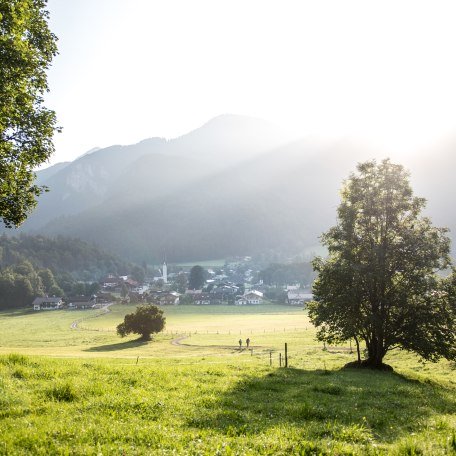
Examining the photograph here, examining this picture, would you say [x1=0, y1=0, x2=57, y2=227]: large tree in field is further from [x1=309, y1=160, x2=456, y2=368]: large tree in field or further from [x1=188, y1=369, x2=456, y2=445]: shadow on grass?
[x1=309, y1=160, x2=456, y2=368]: large tree in field

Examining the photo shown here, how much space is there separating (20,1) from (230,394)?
22.1 meters

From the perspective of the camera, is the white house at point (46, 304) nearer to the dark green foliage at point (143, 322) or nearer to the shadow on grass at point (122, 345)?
the dark green foliage at point (143, 322)

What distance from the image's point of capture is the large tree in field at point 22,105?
67.4ft

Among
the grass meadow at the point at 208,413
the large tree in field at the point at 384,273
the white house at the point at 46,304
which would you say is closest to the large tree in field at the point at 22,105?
the grass meadow at the point at 208,413

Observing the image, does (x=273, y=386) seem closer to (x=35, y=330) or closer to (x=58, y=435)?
(x=58, y=435)

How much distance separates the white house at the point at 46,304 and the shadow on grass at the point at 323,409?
623 feet

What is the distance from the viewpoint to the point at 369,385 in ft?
82.8

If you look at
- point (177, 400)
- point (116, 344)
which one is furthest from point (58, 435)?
point (116, 344)

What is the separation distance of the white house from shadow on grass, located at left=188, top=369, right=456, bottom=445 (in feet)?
623

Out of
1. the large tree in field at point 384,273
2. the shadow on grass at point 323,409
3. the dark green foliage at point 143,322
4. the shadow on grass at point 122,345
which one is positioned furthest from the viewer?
the dark green foliage at point 143,322

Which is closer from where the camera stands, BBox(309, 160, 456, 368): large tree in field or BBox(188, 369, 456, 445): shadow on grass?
BBox(188, 369, 456, 445): shadow on grass

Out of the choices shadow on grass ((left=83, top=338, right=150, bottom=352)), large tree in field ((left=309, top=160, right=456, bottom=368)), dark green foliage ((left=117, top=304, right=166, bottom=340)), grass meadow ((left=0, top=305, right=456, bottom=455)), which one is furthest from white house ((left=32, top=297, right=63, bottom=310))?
grass meadow ((left=0, top=305, right=456, bottom=455))

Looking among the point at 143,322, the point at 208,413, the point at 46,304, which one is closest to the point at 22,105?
the point at 208,413

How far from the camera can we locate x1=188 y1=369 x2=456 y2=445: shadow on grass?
13695 millimetres
